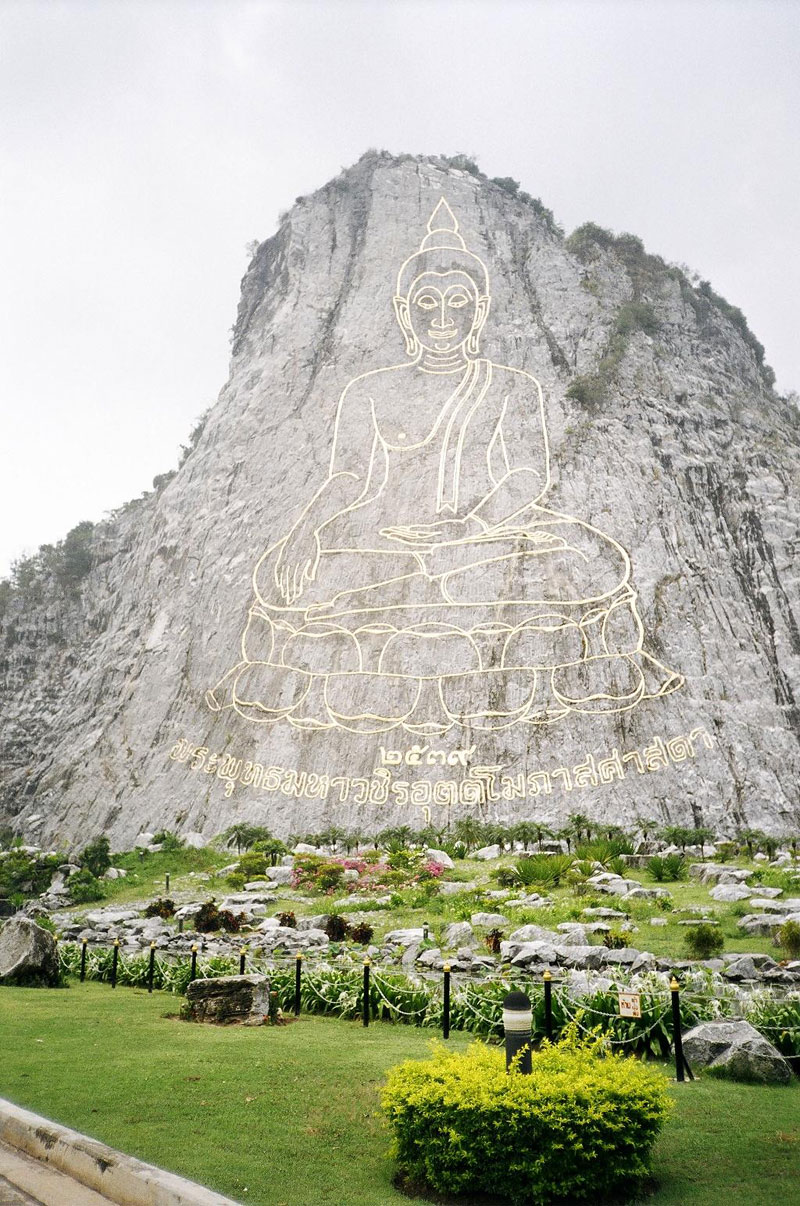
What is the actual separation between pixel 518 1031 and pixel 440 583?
58.2 feet

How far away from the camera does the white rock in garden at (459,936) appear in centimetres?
991

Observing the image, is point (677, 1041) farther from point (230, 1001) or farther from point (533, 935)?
point (533, 935)

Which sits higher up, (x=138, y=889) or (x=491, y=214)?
(x=491, y=214)

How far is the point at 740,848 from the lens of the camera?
55.3ft

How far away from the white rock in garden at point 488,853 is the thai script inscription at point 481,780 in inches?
62.1

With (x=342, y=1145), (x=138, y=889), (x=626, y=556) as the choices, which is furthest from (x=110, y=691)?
(x=342, y=1145)

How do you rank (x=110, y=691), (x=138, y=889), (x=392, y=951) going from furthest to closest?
(x=110, y=691)
(x=138, y=889)
(x=392, y=951)

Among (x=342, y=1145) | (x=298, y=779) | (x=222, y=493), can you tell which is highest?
(x=222, y=493)

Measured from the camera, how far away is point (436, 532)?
2244 centimetres

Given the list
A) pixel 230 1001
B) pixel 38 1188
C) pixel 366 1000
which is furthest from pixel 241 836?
pixel 38 1188

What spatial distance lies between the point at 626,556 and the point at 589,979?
48.9ft

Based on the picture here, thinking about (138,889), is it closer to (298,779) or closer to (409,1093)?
(298,779)

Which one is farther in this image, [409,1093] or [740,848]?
[740,848]

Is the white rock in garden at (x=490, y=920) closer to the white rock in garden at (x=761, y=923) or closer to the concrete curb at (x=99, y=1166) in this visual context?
the white rock in garden at (x=761, y=923)
